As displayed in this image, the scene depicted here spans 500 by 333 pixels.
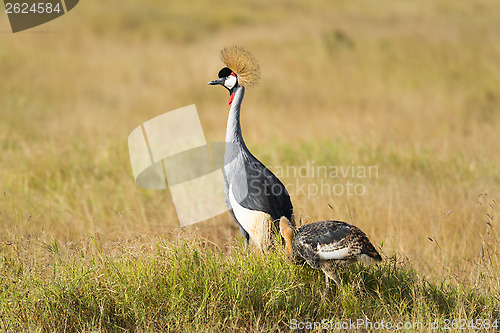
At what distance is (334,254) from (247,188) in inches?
35.6

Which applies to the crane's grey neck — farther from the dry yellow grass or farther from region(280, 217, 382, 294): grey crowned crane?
the dry yellow grass

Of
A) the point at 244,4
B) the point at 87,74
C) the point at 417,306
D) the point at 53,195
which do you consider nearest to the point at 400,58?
the point at 87,74

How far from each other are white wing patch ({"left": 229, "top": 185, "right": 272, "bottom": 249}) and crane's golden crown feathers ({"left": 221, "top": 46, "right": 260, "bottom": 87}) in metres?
0.91

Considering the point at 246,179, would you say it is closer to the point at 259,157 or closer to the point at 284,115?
the point at 259,157

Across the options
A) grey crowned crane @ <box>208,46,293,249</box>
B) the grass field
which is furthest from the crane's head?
the grass field

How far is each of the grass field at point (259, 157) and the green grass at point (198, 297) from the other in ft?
0.05

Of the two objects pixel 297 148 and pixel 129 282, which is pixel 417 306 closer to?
pixel 129 282

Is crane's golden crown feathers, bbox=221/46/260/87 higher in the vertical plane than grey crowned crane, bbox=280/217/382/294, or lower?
higher

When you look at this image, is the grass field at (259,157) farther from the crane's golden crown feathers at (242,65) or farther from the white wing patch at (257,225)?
the crane's golden crown feathers at (242,65)

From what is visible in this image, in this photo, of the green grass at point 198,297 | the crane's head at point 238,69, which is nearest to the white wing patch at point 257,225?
the green grass at point 198,297

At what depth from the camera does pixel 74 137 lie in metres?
9.20

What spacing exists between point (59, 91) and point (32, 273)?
10063 millimetres

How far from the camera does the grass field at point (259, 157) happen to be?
379 cm

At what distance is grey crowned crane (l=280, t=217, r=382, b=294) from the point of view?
3484mm
